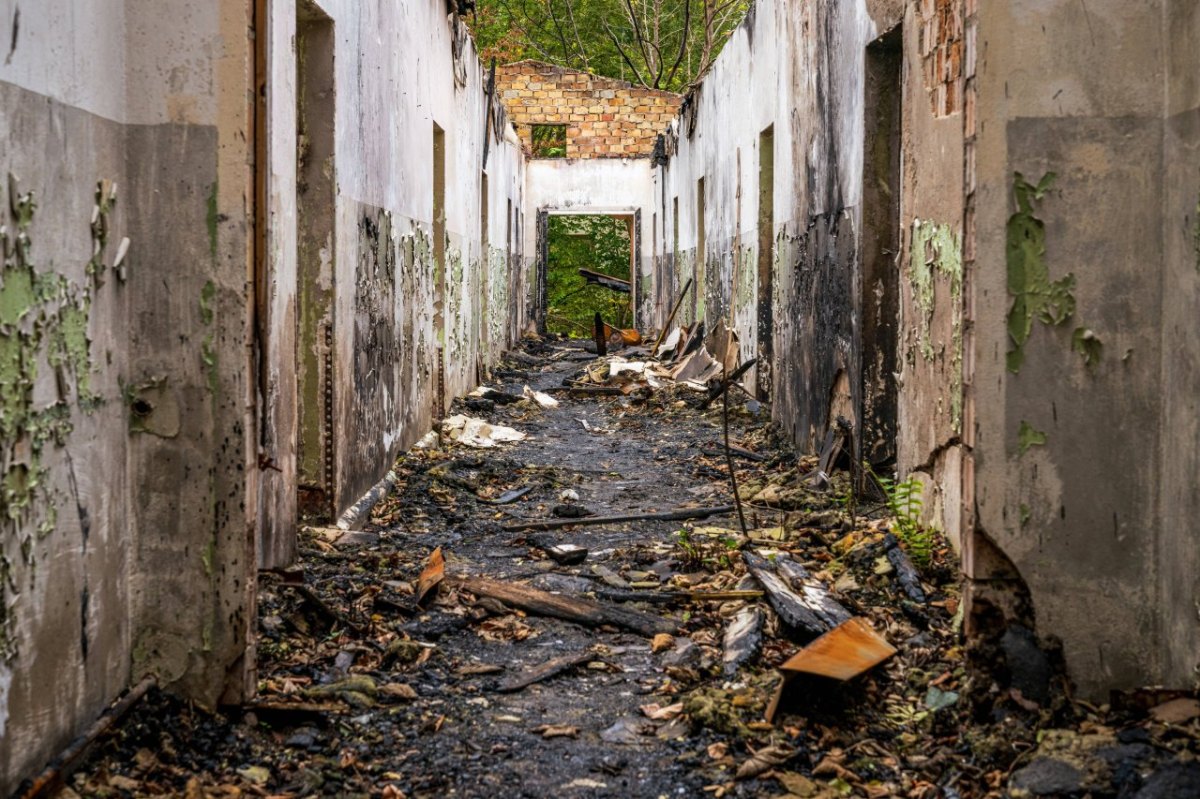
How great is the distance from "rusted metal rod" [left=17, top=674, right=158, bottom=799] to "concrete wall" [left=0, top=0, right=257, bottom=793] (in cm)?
4

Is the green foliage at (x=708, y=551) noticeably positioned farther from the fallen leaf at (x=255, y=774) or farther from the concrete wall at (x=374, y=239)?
the fallen leaf at (x=255, y=774)

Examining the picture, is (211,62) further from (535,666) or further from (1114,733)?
(1114,733)

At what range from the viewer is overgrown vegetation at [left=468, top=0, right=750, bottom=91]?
3428 cm

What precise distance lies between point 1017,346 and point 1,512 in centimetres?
283

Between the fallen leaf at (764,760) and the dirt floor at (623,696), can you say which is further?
the fallen leaf at (764,760)

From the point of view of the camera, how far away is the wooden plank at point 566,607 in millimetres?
5086

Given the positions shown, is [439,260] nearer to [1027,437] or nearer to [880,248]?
→ [880,248]

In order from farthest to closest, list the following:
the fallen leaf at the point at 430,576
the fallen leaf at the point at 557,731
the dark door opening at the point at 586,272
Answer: the dark door opening at the point at 586,272 → the fallen leaf at the point at 430,576 → the fallen leaf at the point at 557,731

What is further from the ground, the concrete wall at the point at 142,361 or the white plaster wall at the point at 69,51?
the white plaster wall at the point at 69,51

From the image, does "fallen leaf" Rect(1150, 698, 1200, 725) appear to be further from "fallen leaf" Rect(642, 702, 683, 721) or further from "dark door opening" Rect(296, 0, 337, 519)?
"dark door opening" Rect(296, 0, 337, 519)

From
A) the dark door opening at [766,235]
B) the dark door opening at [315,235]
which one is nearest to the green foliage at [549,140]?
the dark door opening at [766,235]

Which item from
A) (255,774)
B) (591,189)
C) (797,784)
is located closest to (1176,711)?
(797,784)

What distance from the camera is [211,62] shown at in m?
3.58

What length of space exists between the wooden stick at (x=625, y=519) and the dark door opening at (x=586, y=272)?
21.4m
